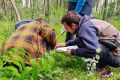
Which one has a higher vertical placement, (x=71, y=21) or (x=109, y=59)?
(x=71, y=21)

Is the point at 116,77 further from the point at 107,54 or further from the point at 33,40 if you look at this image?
the point at 33,40

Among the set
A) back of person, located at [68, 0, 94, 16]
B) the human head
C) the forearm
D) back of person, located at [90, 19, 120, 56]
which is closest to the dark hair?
the human head

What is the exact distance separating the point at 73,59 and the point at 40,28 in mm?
982

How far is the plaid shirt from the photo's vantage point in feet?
17.1

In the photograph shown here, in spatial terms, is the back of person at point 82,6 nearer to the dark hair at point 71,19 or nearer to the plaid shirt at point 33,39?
the plaid shirt at point 33,39

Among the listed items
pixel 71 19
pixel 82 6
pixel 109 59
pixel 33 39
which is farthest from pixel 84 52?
pixel 82 6

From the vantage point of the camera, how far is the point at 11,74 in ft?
14.6

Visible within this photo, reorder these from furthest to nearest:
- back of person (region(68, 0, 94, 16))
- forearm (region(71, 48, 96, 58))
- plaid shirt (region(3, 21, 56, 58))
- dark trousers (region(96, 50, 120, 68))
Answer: back of person (region(68, 0, 94, 16)) → dark trousers (region(96, 50, 120, 68)) → forearm (region(71, 48, 96, 58)) → plaid shirt (region(3, 21, 56, 58))

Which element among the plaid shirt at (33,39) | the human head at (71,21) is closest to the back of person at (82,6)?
the plaid shirt at (33,39)

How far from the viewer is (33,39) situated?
17.5ft

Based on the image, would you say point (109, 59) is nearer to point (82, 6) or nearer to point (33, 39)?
point (33, 39)

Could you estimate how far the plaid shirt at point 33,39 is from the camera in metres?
5.21

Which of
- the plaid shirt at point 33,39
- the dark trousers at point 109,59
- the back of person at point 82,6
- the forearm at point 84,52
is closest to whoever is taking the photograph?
the plaid shirt at point 33,39

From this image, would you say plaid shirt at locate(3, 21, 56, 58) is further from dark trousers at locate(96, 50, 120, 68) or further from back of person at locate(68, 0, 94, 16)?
back of person at locate(68, 0, 94, 16)
